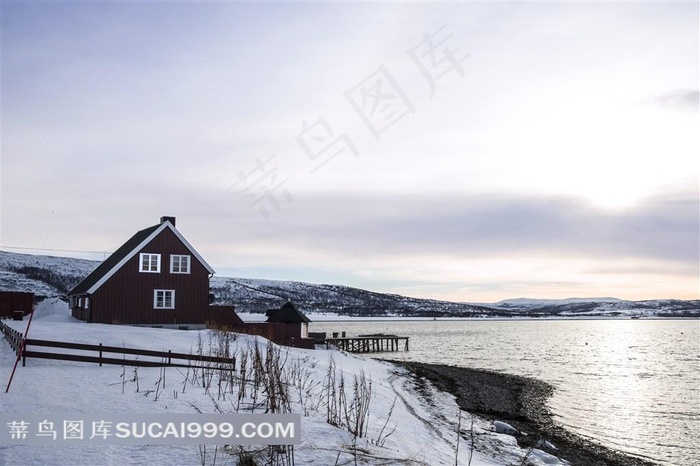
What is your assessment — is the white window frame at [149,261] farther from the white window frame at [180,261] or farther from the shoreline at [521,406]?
the shoreline at [521,406]

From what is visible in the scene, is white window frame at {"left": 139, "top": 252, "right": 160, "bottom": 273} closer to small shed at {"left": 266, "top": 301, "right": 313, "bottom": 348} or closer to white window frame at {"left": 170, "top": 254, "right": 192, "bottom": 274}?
white window frame at {"left": 170, "top": 254, "right": 192, "bottom": 274}

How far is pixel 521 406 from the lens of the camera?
1147 inches

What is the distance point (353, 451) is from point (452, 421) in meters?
13.2

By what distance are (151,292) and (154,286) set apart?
18.6 inches

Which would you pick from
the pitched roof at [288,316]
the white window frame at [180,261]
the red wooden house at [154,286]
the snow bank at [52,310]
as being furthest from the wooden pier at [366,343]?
the snow bank at [52,310]

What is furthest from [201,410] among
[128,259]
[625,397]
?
[625,397]

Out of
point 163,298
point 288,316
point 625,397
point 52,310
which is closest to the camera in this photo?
point 625,397

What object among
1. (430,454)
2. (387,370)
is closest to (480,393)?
(387,370)

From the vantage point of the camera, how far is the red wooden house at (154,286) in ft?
130

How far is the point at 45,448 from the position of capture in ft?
29.2

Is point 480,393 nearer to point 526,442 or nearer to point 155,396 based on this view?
point 526,442

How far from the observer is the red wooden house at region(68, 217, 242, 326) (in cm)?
3959

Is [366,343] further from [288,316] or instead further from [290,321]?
[290,321]

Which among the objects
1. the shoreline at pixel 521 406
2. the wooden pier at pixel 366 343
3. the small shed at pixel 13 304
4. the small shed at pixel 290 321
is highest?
the small shed at pixel 13 304
